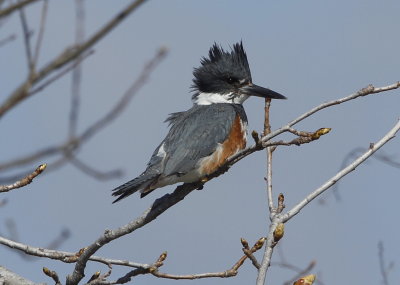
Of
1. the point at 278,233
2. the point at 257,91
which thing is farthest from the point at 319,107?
the point at 257,91

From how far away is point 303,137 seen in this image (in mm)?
2973

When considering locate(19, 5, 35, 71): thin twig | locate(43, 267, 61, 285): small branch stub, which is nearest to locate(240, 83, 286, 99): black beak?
locate(43, 267, 61, 285): small branch stub

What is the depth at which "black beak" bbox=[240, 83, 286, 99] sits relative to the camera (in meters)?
5.27

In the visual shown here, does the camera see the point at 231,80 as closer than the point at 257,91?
No

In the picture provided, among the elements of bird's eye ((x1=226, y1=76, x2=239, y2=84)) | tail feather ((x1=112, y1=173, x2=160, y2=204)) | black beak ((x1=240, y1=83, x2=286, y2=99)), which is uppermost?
bird's eye ((x1=226, y1=76, x2=239, y2=84))

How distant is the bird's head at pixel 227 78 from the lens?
18.0ft

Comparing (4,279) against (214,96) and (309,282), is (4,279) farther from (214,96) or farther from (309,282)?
(214,96)

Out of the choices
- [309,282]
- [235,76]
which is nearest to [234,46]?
[235,76]

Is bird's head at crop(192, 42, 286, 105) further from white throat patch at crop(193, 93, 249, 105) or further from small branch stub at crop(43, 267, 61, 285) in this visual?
small branch stub at crop(43, 267, 61, 285)

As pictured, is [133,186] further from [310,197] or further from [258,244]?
[310,197]

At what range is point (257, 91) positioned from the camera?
5.37 meters

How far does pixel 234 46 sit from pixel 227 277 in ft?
8.63

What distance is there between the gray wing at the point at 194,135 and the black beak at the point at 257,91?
1.06ft

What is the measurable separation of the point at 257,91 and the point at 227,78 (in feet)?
0.85
